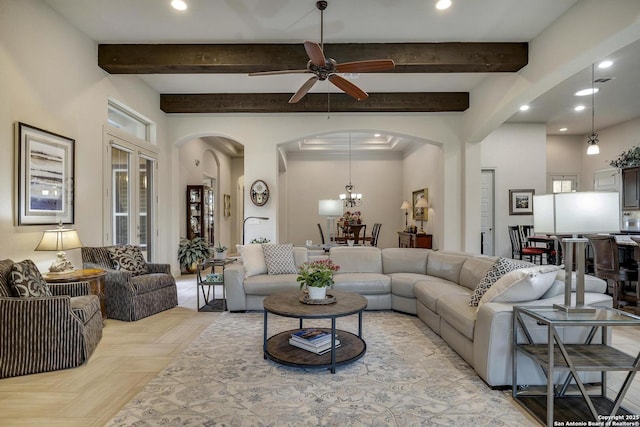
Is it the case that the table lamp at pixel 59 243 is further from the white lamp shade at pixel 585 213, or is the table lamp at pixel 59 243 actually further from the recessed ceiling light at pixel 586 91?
the recessed ceiling light at pixel 586 91

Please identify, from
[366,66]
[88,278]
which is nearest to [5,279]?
[88,278]

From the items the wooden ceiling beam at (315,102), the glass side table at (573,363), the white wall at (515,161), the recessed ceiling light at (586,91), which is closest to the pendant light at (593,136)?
the recessed ceiling light at (586,91)

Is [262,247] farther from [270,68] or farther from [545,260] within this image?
[545,260]

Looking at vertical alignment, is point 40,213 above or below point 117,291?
above

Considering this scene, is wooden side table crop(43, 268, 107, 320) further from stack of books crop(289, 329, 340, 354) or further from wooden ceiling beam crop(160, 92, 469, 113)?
wooden ceiling beam crop(160, 92, 469, 113)

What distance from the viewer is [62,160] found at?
3.87 meters

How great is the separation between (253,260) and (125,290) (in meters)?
1.56

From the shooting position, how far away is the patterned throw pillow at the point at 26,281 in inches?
111

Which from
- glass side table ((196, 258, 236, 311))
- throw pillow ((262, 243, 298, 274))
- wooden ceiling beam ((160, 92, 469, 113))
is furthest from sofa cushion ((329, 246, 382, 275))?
wooden ceiling beam ((160, 92, 469, 113))

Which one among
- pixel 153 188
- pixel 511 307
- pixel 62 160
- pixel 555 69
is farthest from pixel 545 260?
pixel 62 160

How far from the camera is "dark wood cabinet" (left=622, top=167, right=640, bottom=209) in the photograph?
717 cm

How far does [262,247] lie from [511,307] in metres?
3.28

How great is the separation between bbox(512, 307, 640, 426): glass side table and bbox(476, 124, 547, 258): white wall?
6.06 metres

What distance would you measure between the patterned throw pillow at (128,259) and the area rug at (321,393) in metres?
1.74
